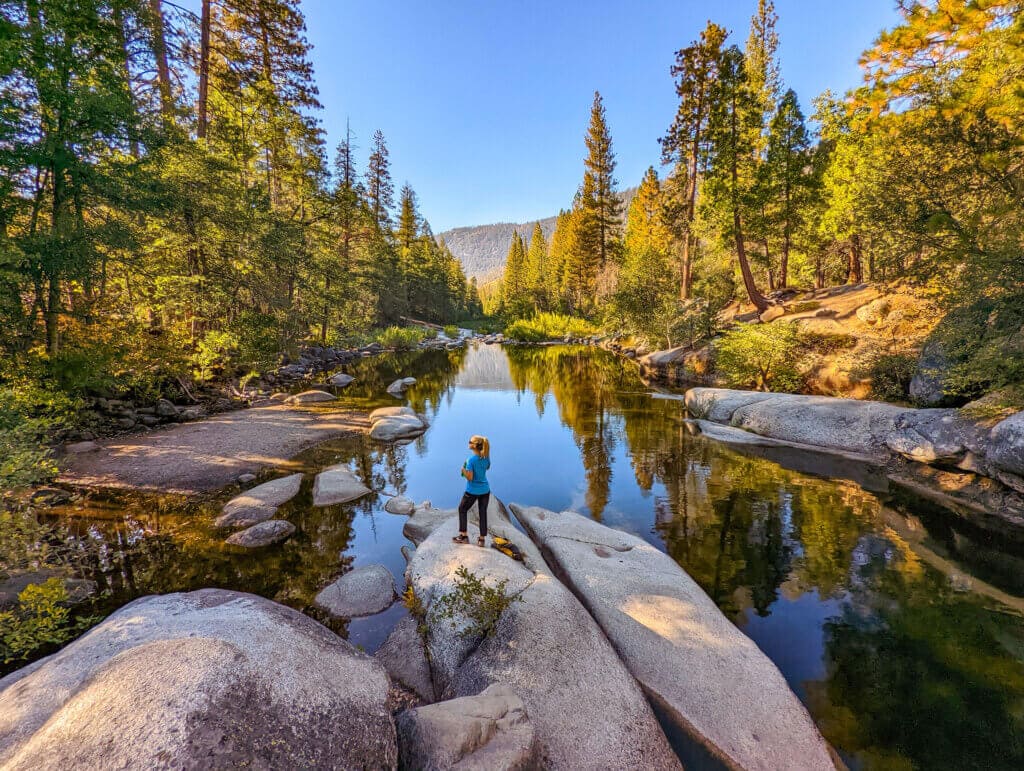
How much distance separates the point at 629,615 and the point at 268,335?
15242 mm

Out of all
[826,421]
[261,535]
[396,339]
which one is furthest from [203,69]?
[826,421]

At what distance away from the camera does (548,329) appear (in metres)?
49.0

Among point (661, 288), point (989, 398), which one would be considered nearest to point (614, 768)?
point (989, 398)

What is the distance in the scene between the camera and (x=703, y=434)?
12.7m

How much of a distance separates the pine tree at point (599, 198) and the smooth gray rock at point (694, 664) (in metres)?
46.5

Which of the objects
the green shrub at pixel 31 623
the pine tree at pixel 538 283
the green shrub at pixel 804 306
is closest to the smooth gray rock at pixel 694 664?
the green shrub at pixel 31 623

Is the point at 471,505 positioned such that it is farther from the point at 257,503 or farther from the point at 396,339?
the point at 396,339

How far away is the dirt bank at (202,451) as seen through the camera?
27.8 ft

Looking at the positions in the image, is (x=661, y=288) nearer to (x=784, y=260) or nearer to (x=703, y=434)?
(x=784, y=260)

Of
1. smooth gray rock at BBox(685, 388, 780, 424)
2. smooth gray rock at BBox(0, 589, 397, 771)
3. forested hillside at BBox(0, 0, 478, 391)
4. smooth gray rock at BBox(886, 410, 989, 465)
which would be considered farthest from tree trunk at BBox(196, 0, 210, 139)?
smooth gray rock at BBox(886, 410, 989, 465)

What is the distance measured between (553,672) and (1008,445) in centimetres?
923

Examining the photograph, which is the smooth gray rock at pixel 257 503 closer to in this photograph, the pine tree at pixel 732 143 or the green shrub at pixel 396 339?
the pine tree at pixel 732 143

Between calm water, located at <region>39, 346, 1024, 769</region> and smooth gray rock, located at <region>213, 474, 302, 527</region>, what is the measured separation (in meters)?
0.31

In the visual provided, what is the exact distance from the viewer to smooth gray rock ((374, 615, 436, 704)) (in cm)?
388
